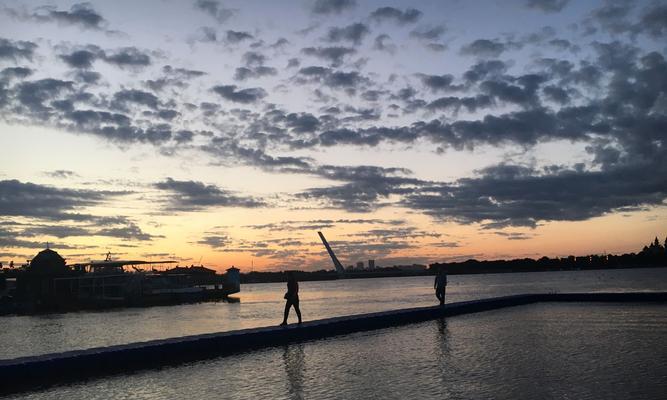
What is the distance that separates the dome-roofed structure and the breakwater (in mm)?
83399

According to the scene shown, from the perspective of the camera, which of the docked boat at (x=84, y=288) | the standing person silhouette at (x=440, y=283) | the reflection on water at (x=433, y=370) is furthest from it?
the docked boat at (x=84, y=288)

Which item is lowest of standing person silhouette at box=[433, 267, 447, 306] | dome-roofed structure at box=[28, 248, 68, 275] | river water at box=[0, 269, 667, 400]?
river water at box=[0, 269, 667, 400]

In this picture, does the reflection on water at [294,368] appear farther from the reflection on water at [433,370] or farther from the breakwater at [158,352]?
the breakwater at [158,352]

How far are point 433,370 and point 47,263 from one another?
94.1 m

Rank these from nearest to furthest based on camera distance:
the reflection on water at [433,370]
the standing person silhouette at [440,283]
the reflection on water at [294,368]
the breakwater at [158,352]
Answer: the reflection on water at [433,370] → the reflection on water at [294,368] → the breakwater at [158,352] → the standing person silhouette at [440,283]

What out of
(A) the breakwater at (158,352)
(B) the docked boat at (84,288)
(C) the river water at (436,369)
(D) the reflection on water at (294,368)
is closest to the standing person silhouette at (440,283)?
(A) the breakwater at (158,352)

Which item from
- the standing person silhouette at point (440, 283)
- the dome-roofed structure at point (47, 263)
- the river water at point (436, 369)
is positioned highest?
the dome-roofed structure at point (47, 263)

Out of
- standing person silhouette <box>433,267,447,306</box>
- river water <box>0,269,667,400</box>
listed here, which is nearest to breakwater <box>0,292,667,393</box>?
river water <box>0,269,667,400</box>

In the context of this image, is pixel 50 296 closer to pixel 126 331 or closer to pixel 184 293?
pixel 184 293

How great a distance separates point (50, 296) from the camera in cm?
8769

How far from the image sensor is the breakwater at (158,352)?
1221cm

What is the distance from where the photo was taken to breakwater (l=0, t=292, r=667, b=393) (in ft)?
40.1

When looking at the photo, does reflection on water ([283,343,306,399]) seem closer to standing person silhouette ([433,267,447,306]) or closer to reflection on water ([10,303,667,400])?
reflection on water ([10,303,667,400])

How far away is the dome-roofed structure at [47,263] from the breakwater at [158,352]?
274 feet
